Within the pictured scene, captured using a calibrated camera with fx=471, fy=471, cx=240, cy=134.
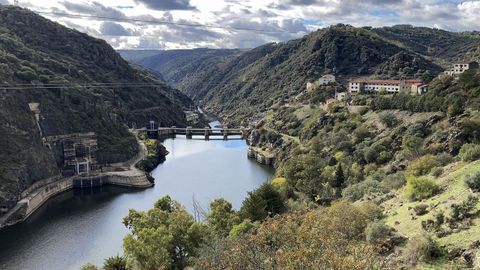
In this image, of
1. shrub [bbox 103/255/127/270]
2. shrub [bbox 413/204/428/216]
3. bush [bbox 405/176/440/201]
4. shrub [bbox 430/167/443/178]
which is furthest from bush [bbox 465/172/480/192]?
shrub [bbox 103/255/127/270]

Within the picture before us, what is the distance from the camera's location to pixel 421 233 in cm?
1698

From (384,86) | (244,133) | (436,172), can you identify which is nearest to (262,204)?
(436,172)

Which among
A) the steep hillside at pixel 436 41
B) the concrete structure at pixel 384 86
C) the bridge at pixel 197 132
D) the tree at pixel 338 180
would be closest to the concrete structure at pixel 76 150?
the tree at pixel 338 180

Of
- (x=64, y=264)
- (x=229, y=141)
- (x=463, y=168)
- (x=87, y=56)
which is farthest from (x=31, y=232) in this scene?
(x=87, y=56)

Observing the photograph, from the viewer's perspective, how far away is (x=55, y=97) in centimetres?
7675

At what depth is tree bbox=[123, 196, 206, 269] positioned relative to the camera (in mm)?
26172

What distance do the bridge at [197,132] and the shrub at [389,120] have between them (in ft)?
198

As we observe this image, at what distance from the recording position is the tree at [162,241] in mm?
26172

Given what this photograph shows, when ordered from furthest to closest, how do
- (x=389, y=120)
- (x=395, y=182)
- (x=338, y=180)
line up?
(x=389, y=120), (x=338, y=180), (x=395, y=182)

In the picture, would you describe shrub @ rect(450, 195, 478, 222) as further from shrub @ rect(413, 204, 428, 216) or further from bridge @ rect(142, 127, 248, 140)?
bridge @ rect(142, 127, 248, 140)

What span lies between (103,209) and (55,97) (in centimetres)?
3086

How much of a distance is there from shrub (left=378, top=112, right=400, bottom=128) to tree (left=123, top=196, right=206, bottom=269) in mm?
33539

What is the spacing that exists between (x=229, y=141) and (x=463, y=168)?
91956 millimetres

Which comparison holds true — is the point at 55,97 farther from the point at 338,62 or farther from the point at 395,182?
the point at 338,62
